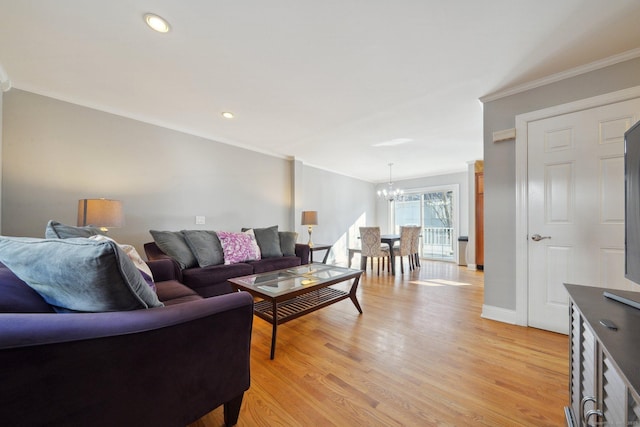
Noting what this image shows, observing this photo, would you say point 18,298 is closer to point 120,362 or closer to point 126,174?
point 120,362

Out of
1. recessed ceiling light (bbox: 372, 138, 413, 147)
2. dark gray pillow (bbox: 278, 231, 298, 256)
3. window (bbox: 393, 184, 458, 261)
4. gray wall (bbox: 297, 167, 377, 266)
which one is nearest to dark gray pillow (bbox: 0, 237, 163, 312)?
dark gray pillow (bbox: 278, 231, 298, 256)

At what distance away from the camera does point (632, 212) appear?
3.47 ft

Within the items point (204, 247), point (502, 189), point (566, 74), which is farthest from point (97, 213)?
point (566, 74)

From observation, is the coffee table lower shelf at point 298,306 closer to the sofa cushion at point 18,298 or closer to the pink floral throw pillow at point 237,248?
the pink floral throw pillow at point 237,248

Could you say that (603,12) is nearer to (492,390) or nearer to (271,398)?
(492,390)

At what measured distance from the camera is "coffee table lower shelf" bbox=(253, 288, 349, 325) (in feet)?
6.34

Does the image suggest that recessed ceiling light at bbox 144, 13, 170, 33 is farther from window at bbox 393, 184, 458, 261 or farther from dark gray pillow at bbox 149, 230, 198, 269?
window at bbox 393, 184, 458, 261

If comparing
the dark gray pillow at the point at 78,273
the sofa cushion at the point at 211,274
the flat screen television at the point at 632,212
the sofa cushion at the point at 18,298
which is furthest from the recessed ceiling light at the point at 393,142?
the sofa cushion at the point at 18,298

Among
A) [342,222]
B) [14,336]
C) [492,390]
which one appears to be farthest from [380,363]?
[342,222]

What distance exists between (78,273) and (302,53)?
1949 millimetres

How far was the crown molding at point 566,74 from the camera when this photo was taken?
1820mm

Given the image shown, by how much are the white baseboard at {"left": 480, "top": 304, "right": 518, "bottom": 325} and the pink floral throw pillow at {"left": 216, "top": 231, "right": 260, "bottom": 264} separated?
2.74 m

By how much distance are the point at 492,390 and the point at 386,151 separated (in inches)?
147

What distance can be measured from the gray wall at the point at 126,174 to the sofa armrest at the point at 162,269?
101cm
